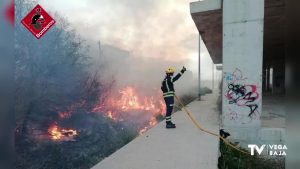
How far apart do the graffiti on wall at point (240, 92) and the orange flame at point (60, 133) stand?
12032 mm

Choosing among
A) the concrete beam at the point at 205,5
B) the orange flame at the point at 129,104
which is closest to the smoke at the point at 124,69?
the orange flame at the point at 129,104

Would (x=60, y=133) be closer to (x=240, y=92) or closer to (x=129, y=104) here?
(x=129, y=104)

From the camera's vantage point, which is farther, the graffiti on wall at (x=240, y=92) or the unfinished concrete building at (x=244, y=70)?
the graffiti on wall at (x=240, y=92)

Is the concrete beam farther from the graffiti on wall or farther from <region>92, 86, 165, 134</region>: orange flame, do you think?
<region>92, 86, 165, 134</region>: orange flame

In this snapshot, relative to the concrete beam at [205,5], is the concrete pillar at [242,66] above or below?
below

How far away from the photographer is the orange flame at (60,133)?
1658cm

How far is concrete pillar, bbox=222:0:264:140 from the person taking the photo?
7.13 metres

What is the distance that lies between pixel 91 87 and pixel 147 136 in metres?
15.3

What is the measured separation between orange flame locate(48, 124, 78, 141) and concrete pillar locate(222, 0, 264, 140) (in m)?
12.0

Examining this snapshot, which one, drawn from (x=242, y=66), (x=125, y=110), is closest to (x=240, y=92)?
(x=242, y=66)

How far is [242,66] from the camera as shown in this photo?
7266mm

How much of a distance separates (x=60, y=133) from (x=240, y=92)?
13226mm

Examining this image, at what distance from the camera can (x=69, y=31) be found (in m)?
17.8

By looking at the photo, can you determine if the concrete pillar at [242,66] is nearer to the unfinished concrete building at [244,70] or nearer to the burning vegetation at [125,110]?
the unfinished concrete building at [244,70]
